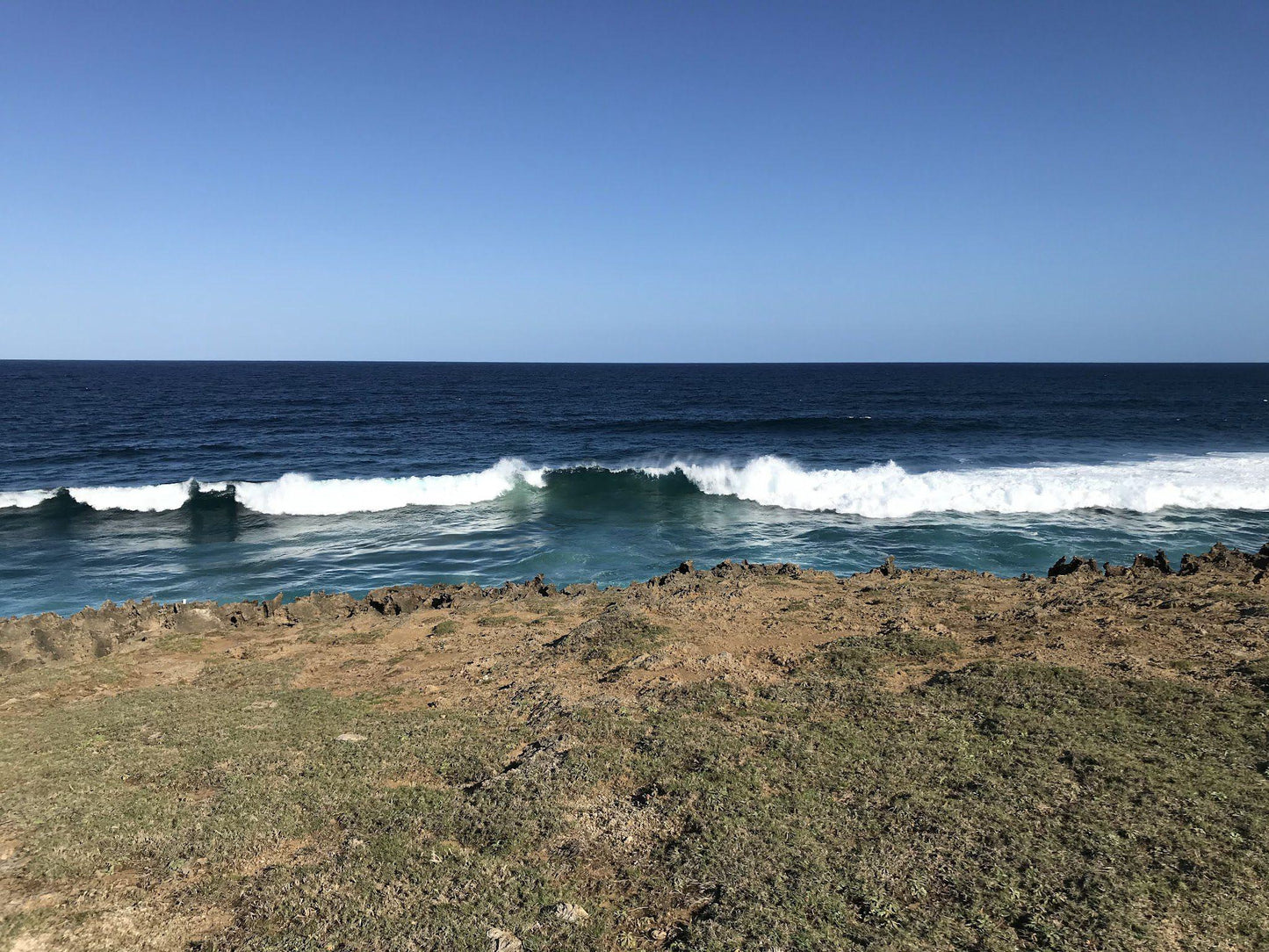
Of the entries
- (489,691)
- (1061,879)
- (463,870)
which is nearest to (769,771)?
(1061,879)

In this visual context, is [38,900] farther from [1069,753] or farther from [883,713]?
[1069,753]

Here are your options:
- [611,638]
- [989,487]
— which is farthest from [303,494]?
[989,487]

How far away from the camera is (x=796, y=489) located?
26.5m

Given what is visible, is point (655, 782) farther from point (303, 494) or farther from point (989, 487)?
point (303, 494)

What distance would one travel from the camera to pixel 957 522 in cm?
2239

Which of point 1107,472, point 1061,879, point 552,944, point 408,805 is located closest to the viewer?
point 552,944

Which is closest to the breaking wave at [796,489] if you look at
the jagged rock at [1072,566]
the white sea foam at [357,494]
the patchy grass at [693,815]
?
the white sea foam at [357,494]

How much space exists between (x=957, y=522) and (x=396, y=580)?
1714 cm

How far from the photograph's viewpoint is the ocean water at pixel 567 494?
1906cm

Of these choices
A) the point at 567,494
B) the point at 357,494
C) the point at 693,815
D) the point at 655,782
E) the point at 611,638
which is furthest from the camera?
the point at 567,494

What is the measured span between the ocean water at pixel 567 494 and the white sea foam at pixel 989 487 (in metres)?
0.12

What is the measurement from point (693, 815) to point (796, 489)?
21453 millimetres

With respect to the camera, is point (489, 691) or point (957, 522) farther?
point (957, 522)

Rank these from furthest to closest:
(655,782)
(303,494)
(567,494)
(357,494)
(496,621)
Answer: (567,494), (357,494), (303,494), (496,621), (655,782)
